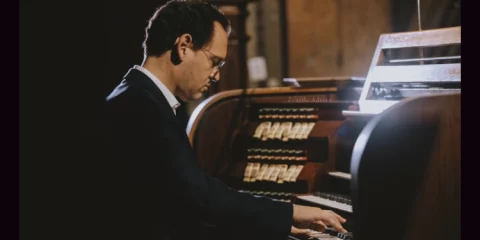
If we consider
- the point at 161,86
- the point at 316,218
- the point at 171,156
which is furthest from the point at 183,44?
the point at 316,218

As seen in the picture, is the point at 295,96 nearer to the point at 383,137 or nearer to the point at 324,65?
the point at 383,137

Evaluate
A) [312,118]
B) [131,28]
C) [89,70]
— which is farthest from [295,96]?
[131,28]

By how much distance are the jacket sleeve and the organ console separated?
1.42ft

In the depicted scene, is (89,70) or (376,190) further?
(89,70)

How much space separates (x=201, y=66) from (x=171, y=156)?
45cm

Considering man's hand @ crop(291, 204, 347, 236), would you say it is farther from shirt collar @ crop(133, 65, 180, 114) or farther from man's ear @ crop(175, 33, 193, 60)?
man's ear @ crop(175, 33, 193, 60)

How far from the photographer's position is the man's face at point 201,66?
2510 mm

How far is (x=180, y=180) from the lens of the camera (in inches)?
90.1

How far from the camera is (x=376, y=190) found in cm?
220

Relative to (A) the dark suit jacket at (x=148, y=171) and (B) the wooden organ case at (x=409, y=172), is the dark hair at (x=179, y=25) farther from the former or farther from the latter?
(B) the wooden organ case at (x=409, y=172)

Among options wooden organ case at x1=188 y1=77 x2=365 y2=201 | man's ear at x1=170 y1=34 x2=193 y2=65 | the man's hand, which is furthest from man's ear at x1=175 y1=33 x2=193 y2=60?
wooden organ case at x1=188 y1=77 x2=365 y2=201

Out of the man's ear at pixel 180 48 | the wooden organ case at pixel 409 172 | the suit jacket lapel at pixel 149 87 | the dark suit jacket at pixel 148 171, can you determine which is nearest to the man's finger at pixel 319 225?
the wooden organ case at pixel 409 172

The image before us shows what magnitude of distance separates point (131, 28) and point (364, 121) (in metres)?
2.02

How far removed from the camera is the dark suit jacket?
2.23 metres
